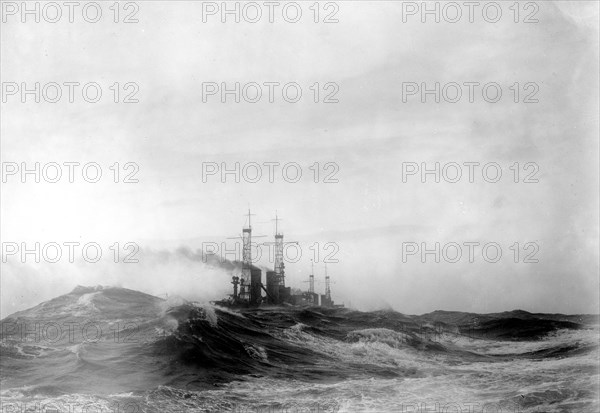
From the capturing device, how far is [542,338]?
34188 millimetres

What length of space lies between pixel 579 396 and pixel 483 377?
13.6 feet

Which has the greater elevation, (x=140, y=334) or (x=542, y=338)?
(x=140, y=334)

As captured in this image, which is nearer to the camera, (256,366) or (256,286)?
(256,366)

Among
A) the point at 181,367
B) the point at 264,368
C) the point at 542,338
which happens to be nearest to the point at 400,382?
the point at 264,368

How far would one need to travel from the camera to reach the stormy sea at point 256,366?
15922mm

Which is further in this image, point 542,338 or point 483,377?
point 542,338

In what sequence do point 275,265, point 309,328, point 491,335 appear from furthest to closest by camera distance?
point 275,265, point 491,335, point 309,328

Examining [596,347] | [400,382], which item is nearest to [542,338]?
[596,347]

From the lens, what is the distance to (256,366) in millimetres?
21078

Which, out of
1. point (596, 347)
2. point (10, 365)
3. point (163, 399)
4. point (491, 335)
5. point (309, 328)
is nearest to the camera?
point (163, 399)

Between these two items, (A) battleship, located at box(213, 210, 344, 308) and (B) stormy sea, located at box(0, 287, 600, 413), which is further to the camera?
(A) battleship, located at box(213, 210, 344, 308)

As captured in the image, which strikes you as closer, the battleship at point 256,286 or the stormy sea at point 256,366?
the stormy sea at point 256,366

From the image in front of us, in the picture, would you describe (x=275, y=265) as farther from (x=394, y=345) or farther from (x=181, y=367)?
(x=181, y=367)

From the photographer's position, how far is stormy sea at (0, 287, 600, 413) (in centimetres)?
1592
